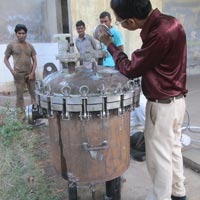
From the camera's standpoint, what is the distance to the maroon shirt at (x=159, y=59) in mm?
1932

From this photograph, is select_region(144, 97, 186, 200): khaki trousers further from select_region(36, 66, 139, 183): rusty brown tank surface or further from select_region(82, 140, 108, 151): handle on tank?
select_region(82, 140, 108, 151): handle on tank

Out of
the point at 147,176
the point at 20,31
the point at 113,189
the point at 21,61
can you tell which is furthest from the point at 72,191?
the point at 20,31

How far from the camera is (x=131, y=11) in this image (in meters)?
1.94

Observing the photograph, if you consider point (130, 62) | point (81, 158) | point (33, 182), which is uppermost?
point (130, 62)

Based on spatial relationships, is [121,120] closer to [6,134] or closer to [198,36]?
[6,134]

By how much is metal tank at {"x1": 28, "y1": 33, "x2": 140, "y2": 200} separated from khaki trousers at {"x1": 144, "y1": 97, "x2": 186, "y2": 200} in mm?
172

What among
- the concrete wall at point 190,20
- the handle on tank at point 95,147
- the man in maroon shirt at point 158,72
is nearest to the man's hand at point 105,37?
the man in maroon shirt at point 158,72

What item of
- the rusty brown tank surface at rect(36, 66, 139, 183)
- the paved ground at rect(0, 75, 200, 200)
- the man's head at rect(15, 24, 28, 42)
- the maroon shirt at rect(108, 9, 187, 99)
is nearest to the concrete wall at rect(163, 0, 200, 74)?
the man's head at rect(15, 24, 28, 42)

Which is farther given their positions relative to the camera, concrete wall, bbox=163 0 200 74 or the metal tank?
concrete wall, bbox=163 0 200 74

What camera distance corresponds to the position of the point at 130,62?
6.69 feet

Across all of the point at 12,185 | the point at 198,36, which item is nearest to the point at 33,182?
the point at 12,185

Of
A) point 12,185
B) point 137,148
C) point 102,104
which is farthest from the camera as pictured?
point 137,148

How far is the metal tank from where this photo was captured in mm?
1932

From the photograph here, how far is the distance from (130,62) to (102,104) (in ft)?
1.19
